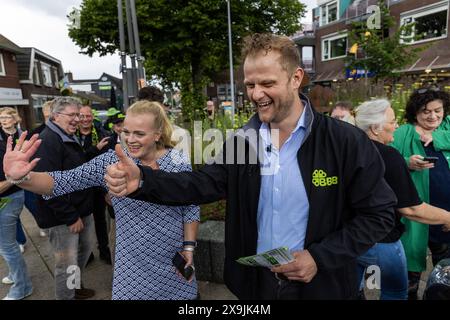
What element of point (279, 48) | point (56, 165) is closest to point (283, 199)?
point (279, 48)

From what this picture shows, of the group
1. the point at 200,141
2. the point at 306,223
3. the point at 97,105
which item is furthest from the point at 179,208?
the point at 97,105

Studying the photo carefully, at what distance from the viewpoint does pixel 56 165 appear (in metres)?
A: 2.85

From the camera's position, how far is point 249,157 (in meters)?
1.68

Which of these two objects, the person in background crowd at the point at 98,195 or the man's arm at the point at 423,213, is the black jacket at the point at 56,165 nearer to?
the person in background crowd at the point at 98,195

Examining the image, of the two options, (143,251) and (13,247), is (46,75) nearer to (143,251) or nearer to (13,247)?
(13,247)

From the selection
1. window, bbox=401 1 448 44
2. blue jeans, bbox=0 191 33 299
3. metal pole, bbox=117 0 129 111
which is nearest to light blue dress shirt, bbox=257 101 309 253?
blue jeans, bbox=0 191 33 299

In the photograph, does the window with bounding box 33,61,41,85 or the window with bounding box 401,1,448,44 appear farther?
the window with bounding box 33,61,41,85

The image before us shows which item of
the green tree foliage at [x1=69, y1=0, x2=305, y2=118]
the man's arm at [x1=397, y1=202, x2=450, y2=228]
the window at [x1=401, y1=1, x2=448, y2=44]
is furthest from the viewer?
the window at [x1=401, y1=1, x2=448, y2=44]

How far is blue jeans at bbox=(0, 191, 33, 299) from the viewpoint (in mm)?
3189

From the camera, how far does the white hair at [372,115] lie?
7.38 feet

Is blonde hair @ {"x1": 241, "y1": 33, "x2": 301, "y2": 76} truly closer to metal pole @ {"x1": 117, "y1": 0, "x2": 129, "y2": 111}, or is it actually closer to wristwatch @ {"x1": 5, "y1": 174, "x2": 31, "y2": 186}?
wristwatch @ {"x1": 5, "y1": 174, "x2": 31, "y2": 186}

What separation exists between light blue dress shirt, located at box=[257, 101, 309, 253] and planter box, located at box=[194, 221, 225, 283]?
172 cm

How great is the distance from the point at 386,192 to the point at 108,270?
3.47 m

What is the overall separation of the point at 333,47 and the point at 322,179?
96.7 ft
